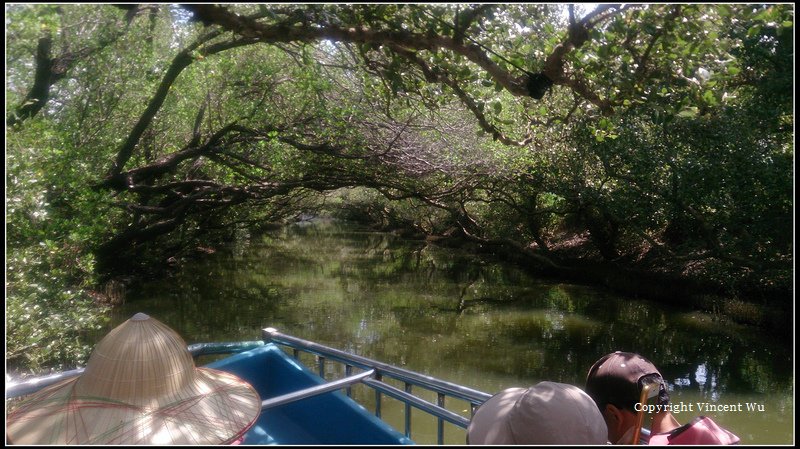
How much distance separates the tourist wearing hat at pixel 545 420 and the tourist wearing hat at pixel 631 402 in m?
0.35

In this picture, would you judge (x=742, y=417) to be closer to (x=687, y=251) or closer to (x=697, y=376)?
(x=697, y=376)

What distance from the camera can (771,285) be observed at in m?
10.6

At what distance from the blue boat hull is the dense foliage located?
1.82m

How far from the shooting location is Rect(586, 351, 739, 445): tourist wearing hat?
5.71ft

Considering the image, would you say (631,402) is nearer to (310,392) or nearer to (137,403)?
(310,392)

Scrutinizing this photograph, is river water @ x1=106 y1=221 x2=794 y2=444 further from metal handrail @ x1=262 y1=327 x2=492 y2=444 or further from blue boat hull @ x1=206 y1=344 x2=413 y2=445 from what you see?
metal handrail @ x1=262 y1=327 x2=492 y2=444

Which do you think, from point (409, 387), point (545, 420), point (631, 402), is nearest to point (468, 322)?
point (409, 387)

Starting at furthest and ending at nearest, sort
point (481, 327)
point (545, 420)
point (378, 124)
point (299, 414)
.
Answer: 1. point (481, 327)
2. point (378, 124)
3. point (299, 414)
4. point (545, 420)

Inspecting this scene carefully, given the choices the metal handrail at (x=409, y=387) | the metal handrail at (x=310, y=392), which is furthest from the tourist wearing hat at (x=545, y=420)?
the metal handrail at (x=310, y=392)

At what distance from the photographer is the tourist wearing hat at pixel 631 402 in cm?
174

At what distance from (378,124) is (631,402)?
8.31 m

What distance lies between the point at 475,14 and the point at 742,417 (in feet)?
19.8

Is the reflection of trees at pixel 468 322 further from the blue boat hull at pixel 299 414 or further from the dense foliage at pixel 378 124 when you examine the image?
the blue boat hull at pixel 299 414

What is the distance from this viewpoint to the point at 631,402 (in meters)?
1.75
